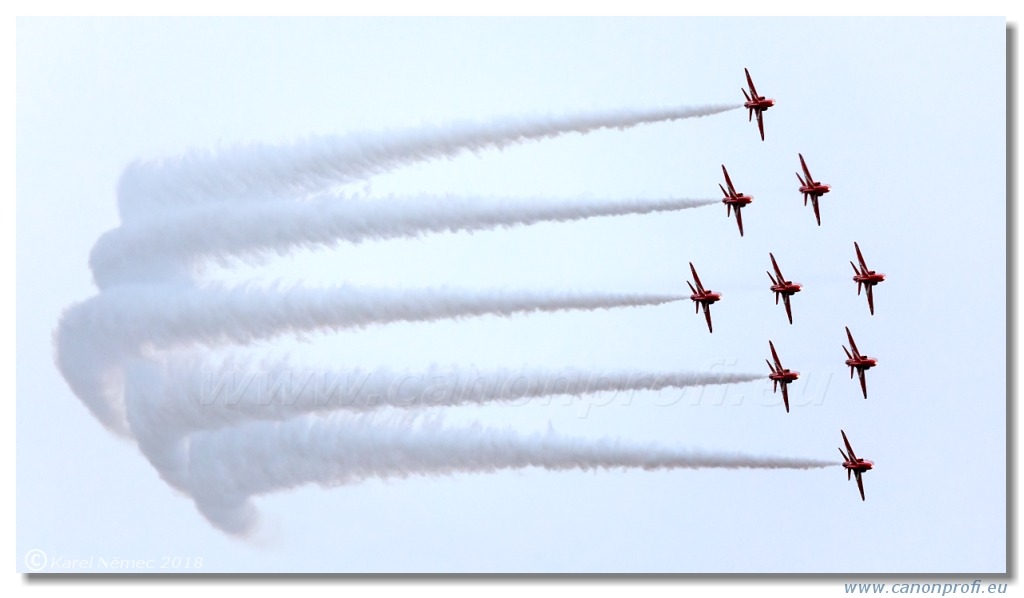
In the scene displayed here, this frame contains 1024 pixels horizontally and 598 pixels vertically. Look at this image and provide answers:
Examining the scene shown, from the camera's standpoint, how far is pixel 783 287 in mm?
23500

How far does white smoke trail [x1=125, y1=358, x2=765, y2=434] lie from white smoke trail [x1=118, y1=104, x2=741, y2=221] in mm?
3159

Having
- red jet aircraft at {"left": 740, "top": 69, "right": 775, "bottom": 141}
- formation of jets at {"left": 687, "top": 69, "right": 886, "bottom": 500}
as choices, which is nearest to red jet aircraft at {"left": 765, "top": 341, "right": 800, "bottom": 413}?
formation of jets at {"left": 687, "top": 69, "right": 886, "bottom": 500}

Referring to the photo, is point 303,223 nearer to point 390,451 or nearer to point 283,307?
point 283,307

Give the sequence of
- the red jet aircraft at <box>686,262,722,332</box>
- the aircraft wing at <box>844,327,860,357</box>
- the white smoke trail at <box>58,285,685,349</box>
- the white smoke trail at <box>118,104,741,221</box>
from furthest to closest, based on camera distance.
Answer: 1. the aircraft wing at <box>844,327,860,357</box>
2. the red jet aircraft at <box>686,262,722,332</box>
3. the white smoke trail at <box>118,104,741,221</box>
4. the white smoke trail at <box>58,285,685,349</box>

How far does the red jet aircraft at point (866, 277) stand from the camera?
76.1 feet

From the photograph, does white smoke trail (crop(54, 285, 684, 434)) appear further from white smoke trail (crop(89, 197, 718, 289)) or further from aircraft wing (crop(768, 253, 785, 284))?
aircraft wing (crop(768, 253, 785, 284))

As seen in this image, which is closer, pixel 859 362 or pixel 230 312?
pixel 230 312

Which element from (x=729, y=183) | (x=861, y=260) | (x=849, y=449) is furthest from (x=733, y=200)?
(x=849, y=449)

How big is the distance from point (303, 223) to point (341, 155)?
1.43m

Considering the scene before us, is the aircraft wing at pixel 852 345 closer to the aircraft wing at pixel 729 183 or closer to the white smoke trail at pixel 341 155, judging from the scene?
the aircraft wing at pixel 729 183

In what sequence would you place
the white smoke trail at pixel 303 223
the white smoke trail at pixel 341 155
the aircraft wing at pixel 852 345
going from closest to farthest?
1. the white smoke trail at pixel 303 223
2. the white smoke trail at pixel 341 155
3. the aircraft wing at pixel 852 345

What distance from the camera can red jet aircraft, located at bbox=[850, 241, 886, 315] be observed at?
76.1ft

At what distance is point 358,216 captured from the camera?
20.8 m

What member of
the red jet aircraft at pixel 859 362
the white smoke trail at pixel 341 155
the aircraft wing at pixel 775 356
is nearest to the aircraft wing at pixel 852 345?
the red jet aircraft at pixel 859 362
